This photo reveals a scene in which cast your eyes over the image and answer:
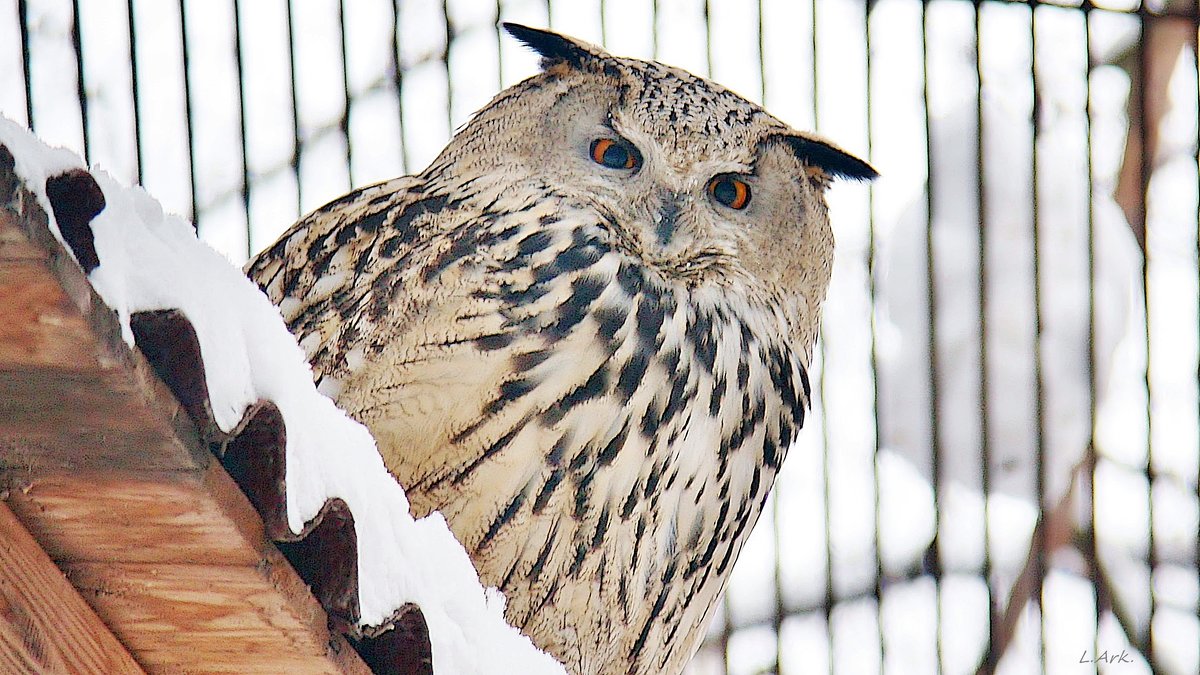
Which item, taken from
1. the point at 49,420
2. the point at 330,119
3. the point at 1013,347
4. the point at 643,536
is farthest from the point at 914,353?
the point at 49,420

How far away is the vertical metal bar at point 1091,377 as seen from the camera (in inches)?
86.6

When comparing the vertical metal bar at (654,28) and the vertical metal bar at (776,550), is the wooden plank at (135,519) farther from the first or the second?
the vertical metal bar at (654,28)

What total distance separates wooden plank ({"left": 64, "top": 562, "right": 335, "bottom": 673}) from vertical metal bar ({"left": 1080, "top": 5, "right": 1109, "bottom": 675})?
188cm

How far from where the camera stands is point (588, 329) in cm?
110

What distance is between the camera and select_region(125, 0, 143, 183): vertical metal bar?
173 centimetres

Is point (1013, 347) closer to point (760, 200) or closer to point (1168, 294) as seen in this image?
point (1168, 294)

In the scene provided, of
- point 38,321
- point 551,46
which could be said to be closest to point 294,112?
point 551,46

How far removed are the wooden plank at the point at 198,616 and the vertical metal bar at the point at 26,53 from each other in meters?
1.25

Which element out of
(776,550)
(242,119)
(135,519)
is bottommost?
(776,550)

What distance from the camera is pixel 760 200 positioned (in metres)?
1.31

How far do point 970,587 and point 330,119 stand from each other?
4.57 ft

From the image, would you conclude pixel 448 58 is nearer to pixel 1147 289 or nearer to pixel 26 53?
pixel 26 53

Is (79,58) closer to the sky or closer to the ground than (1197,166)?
closer to the sky

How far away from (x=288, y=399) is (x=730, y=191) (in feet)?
2.45
